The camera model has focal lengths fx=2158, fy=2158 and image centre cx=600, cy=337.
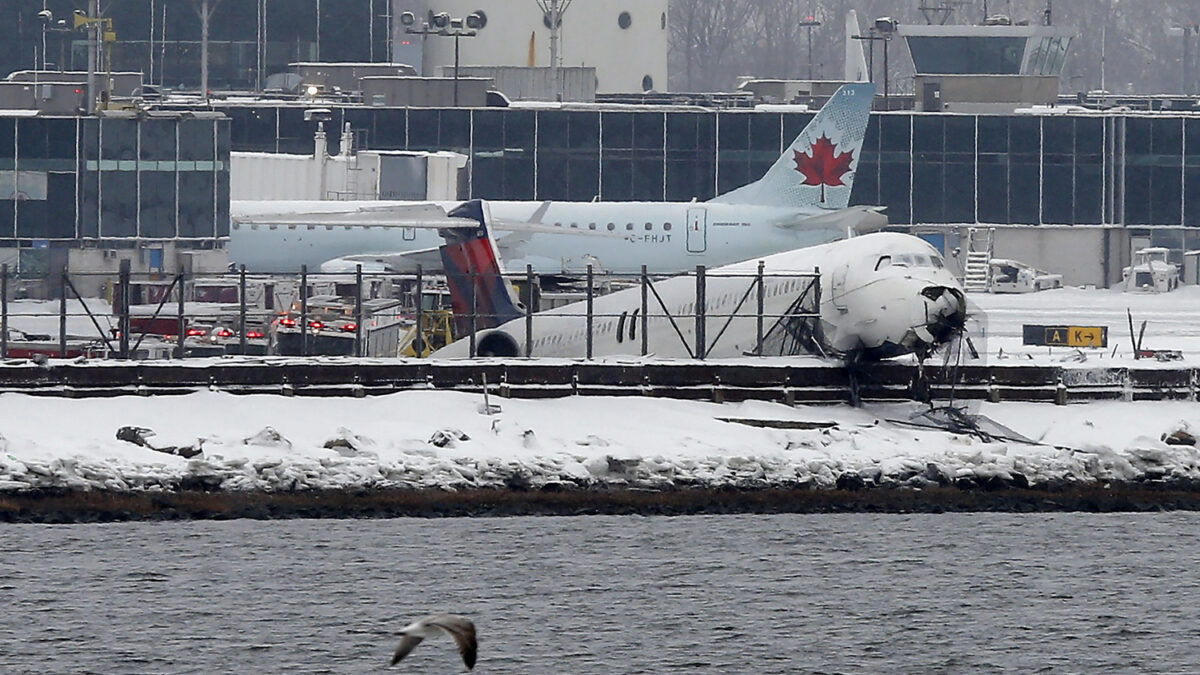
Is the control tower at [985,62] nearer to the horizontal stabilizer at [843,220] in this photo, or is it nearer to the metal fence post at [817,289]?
the horizontal stabilizer at [843,220]

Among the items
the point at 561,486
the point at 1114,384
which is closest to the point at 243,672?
the point at 561,486

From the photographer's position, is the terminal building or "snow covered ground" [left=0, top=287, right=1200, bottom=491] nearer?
"snow covered ground" [left=0, top=287, right=1200, bottom=491]

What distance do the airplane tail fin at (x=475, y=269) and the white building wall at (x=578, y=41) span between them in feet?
331

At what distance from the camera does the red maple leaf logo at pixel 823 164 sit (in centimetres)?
8294

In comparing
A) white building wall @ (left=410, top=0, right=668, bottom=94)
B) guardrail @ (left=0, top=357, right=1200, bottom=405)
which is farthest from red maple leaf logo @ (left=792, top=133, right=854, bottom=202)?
white building wall @ (left=410, top=0, right=668, bottom=94)

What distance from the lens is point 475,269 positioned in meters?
54.6

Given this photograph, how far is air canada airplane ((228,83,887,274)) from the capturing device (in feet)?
265

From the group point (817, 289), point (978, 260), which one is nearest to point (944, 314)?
→ point (817, 289)

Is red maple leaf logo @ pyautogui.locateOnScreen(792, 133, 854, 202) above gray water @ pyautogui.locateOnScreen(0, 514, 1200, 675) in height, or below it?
above

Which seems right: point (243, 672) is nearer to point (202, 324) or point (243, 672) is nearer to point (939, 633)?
point (939, 633)

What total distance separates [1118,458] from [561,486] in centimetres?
1100

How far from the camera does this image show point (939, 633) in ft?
102

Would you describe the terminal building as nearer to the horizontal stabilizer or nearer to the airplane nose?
Result: the horizontal stabilizer

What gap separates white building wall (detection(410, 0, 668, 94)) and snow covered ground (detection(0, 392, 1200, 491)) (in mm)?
113146
